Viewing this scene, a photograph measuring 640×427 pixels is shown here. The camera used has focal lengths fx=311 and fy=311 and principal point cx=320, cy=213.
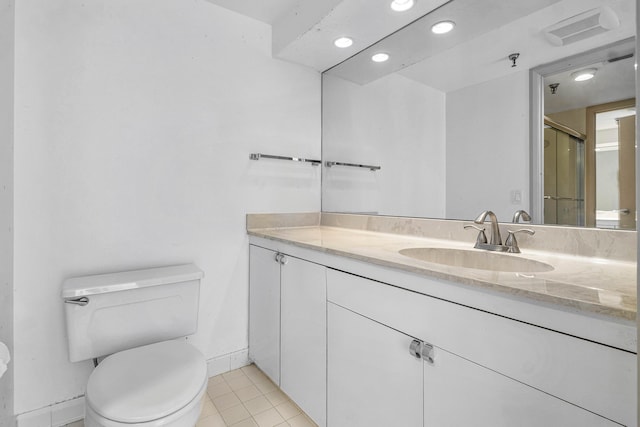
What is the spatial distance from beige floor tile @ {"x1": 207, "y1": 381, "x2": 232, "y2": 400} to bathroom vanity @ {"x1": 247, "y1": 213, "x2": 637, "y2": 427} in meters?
0.26

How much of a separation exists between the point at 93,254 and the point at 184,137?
707 mm

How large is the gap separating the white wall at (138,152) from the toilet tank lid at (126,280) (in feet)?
0.34

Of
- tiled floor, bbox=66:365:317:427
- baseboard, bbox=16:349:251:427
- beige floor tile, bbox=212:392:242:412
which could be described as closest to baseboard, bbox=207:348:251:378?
tiled floor, bbox=66:365:317:427

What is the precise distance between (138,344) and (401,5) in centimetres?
192

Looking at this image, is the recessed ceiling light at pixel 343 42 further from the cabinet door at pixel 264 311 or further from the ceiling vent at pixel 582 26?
the cabinet door at pixel 264 311

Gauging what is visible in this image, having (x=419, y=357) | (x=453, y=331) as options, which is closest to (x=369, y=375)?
(x=419, y=357)

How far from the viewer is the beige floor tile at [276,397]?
159 cm

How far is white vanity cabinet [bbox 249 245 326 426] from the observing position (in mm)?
1312

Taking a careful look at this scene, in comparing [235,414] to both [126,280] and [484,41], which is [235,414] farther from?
[484,41]

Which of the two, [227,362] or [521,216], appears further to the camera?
[227,362]

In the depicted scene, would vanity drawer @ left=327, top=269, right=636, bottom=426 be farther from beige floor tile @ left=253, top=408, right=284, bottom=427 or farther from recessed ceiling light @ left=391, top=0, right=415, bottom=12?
recessed ceiling light @ left=391, top=0, right=415, bottom=12

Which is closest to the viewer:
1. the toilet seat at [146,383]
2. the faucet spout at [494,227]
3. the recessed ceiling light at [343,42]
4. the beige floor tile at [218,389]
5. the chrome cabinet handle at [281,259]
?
the toilet seat at [146,383]

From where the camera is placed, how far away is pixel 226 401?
1.59 m

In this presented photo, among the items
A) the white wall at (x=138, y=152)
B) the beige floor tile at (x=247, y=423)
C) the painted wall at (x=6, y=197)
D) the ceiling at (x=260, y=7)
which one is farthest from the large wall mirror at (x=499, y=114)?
the painted wall at (x=6, y=197)
